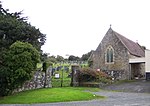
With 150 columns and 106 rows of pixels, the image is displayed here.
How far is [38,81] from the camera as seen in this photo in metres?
27.5

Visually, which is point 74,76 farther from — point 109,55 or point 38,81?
point 109,55

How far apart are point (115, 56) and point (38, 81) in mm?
22451

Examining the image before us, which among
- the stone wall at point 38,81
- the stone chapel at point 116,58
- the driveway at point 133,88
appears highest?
the stone chapel at point 116,58

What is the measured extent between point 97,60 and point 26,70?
96.1 ft

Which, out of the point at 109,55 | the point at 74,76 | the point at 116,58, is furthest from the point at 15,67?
the point at 109,55

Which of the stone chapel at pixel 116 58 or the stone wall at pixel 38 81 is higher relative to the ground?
the stone chapel at pixel 116 58

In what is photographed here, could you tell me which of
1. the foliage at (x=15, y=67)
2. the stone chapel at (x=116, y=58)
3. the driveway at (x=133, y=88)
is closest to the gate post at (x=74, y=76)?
the driveway at (x=133, y=88)

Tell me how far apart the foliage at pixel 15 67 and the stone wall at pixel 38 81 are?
6.03 feet

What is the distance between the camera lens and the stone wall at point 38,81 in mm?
24797

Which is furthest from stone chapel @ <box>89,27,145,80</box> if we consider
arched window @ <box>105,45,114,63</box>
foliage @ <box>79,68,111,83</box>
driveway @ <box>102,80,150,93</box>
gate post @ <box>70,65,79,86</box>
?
driveway @ <box>102,80,150,93</box>

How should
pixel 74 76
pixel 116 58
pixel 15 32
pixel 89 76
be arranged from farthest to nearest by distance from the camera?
1. pixel 116 58
2. pixel 89 76
3. pixel 74 76
4. pixel 15 32

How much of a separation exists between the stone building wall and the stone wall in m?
17.4

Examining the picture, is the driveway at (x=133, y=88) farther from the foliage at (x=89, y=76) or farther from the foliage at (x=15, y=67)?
the foliage at (x=15, y=67)

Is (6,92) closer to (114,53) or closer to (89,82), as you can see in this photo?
(89,82)
